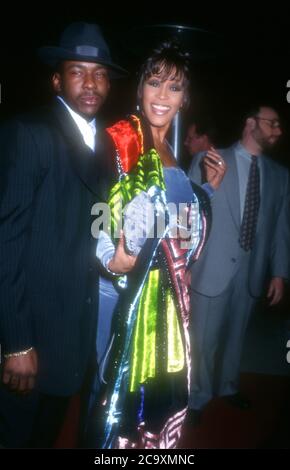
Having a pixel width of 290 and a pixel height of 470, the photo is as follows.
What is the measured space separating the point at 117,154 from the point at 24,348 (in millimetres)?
615

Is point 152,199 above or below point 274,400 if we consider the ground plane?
above

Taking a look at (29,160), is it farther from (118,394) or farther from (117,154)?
(118,394)

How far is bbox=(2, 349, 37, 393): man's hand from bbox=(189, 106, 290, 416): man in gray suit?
3.62 ft

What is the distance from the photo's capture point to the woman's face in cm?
142

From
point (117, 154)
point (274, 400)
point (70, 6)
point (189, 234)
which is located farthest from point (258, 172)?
point (70, 6)

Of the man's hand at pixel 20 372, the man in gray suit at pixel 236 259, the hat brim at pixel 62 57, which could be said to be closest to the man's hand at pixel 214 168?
the man in gray suit at pixel 236 259

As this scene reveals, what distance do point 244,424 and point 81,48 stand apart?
183 centimetres

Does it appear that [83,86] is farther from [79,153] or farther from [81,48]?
[79,153]

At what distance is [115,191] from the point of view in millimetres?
1290

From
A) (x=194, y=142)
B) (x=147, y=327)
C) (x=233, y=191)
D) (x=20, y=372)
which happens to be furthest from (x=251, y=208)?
(x=20, y=372)

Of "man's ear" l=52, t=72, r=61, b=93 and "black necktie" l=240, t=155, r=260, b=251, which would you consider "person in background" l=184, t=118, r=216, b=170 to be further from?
"man's ear" l=52, t=72, r=61, b=93

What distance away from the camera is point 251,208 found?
6.84ft

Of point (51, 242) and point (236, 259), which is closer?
point (51, 242)

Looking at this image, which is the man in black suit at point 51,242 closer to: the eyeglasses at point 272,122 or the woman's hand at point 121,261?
the woman's hand at point 121,261
